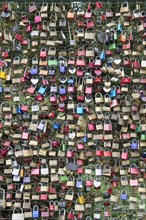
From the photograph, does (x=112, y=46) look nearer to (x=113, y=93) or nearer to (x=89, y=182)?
(x=113, y=93)

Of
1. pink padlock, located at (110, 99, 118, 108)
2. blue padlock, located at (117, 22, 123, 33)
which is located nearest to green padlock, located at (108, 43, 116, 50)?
blue padlock, located at (117, 22, 123, 33)

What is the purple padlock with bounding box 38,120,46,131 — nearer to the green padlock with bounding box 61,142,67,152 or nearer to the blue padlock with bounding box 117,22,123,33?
the green padlock with bounding box 61,142,67,152

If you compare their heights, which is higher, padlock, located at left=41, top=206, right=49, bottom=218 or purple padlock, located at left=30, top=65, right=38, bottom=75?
purple padlock, located at left=30, top=65, right=38, bottom=75

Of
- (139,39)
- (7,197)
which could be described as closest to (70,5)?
(139,39)

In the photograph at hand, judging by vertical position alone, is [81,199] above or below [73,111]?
below

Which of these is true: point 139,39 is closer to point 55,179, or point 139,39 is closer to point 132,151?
point 132,151

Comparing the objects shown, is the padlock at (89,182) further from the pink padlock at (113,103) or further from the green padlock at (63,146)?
the pink padlock at (113,103)

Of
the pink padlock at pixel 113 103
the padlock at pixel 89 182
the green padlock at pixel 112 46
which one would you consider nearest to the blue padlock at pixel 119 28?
the green padlock at pixel 112 46

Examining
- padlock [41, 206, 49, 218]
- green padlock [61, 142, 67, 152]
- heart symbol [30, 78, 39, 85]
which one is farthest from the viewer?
heart symbol [30, 78, 39, 85]

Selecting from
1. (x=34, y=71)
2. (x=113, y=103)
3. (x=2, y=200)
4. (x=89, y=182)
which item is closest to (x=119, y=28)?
(x=113, y=103)
